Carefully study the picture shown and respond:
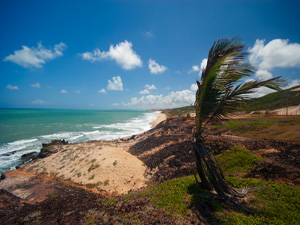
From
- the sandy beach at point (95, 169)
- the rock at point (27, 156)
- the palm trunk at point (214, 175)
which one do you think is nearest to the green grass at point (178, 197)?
the palm trunk at point (214, 175)

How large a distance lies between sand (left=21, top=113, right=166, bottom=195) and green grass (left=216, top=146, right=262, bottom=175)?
561 centimetres

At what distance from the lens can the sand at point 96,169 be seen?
410 inches

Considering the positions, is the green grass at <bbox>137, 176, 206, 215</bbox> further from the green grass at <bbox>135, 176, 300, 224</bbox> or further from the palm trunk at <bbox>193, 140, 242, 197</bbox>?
the palm trunk at <bbox>193, 140, 242, 197</bbox>

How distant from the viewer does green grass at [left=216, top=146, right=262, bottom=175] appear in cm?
682

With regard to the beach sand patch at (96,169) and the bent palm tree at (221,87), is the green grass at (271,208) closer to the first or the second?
the bent palm tree at (221,87)

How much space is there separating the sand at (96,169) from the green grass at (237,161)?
5.61 meters

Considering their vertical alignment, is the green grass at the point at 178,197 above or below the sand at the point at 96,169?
above

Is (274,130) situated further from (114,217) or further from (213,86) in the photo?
(114,217)

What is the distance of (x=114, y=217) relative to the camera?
4770 mm

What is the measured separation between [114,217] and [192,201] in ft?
9.31

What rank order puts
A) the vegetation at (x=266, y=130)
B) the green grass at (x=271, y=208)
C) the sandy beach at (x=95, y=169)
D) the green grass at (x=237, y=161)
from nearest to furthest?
the green grass at (x=271, y=208) < the green grass at (x=237, y=161) < the sandy beach at (x=95, y=169) < the vegetation at (x=266, y=130)

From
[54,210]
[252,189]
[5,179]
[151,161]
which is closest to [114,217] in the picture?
[54,210]

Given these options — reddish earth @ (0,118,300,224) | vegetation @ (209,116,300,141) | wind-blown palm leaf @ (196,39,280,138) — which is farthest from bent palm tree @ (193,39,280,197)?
vegetation @ (209,116,300,141)

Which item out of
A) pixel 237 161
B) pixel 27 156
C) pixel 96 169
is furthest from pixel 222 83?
pixel 27 156
